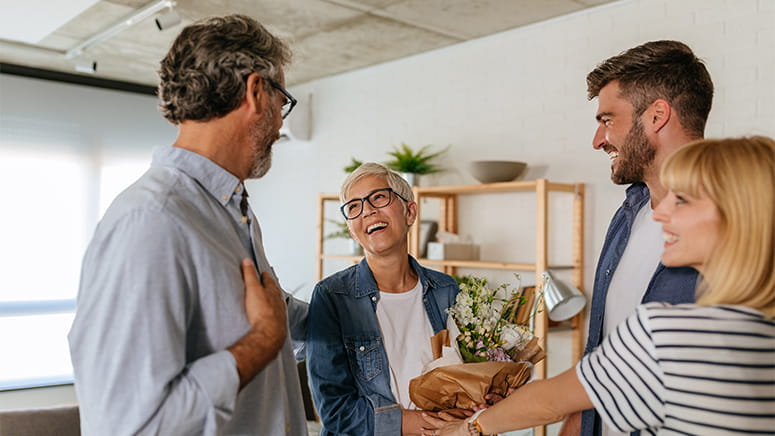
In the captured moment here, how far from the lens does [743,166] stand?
1.14 m

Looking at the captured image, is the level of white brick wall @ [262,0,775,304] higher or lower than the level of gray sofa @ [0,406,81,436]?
higher

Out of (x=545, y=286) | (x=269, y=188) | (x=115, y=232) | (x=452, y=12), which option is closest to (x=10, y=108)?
(x=269, y=188)

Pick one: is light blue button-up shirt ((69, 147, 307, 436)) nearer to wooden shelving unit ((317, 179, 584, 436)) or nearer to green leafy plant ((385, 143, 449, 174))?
wooden shelving unit ((317, 179, 584, 436))

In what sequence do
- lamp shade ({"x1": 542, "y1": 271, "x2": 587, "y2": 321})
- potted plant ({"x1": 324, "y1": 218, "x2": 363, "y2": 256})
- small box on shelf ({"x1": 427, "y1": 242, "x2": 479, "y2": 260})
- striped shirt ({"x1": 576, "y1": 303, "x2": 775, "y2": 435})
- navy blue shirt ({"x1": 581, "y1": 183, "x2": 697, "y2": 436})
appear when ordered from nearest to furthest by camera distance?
striped shirt ({"x1": 576, "y1": 303, "x2": 775, "y2": 435})
navy blue shirt ({"x1": 581, "y1": 183, "x2": 697, "y2": 436})
lamp shade ({"x1": 542, "y1": 271, "x2": 587, "y2": 321})
small box on shelf ({"x1": 427, "y1": 242, "x2": 479, "y2": 260})
potted plant ({"x1": 324, "y1": 218, "x2": 363, "y2": 256})

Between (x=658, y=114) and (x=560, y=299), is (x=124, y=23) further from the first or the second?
(x=658, y=114)

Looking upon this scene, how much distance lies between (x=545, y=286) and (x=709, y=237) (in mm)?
2419

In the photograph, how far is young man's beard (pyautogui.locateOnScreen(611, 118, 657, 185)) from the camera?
1830 mm

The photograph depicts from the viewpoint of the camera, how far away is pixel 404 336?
2.04 metres

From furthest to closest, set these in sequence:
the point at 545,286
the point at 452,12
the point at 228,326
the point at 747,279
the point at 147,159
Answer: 1. the point at 147,159
2. the point at 452,12
3. the point at 545,286
4. the point at 228,326
5. the point at 747,279

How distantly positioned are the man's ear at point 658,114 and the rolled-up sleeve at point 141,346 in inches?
51.1

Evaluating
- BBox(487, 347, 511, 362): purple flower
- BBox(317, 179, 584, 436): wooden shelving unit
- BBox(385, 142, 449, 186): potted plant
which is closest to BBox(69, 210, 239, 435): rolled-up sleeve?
BBox(487, 347, 511, 362): purple flower

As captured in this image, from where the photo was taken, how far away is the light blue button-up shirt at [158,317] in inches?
44.3

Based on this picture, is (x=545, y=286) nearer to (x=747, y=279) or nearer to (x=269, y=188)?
(x=747, y=279)

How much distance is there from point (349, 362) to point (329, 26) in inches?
117
